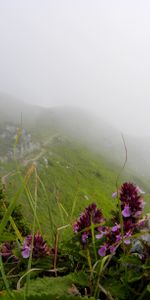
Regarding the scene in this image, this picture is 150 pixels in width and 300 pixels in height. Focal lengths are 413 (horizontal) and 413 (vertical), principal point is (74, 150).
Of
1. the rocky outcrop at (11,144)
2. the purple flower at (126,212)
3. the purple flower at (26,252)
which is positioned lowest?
the rocky outcrop at (11,144)

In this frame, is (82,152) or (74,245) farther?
(82,152)

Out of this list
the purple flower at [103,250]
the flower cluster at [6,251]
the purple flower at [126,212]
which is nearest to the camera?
the purple flower at [103,250]

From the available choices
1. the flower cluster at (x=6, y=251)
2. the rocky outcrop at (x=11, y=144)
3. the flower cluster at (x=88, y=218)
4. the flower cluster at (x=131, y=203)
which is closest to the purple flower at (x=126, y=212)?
the flower cluster at (x=131, y=203)

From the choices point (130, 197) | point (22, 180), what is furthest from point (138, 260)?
point (22, 180)

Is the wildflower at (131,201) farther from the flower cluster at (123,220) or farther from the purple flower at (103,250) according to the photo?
the purple flower at (103,250)

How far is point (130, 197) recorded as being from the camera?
3867 millimetres

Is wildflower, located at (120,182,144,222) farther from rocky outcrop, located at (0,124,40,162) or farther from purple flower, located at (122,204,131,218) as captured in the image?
rocky outcrop, located at (0,124,40,162)

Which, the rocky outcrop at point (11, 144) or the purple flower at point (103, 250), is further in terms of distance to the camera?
the rocky outcrop at point (11, 144)

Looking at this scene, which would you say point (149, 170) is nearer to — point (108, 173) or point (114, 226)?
point (108, 173)

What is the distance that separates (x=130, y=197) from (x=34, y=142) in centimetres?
14080

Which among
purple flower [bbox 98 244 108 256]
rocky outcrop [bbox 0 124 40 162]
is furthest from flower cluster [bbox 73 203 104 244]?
rocky outcrop [bbox 0 124 40 162]

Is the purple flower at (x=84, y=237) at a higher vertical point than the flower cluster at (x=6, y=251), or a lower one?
higher

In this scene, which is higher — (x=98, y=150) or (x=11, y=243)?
(x=11, y=243)

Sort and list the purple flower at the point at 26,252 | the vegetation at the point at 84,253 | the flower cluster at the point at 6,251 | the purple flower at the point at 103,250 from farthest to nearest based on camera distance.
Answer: the flower cluster at the point at 6,251
the purple flower at the point at 26,252
the purple flower at the point at 103,250
the vegetation at the point at 84,253
